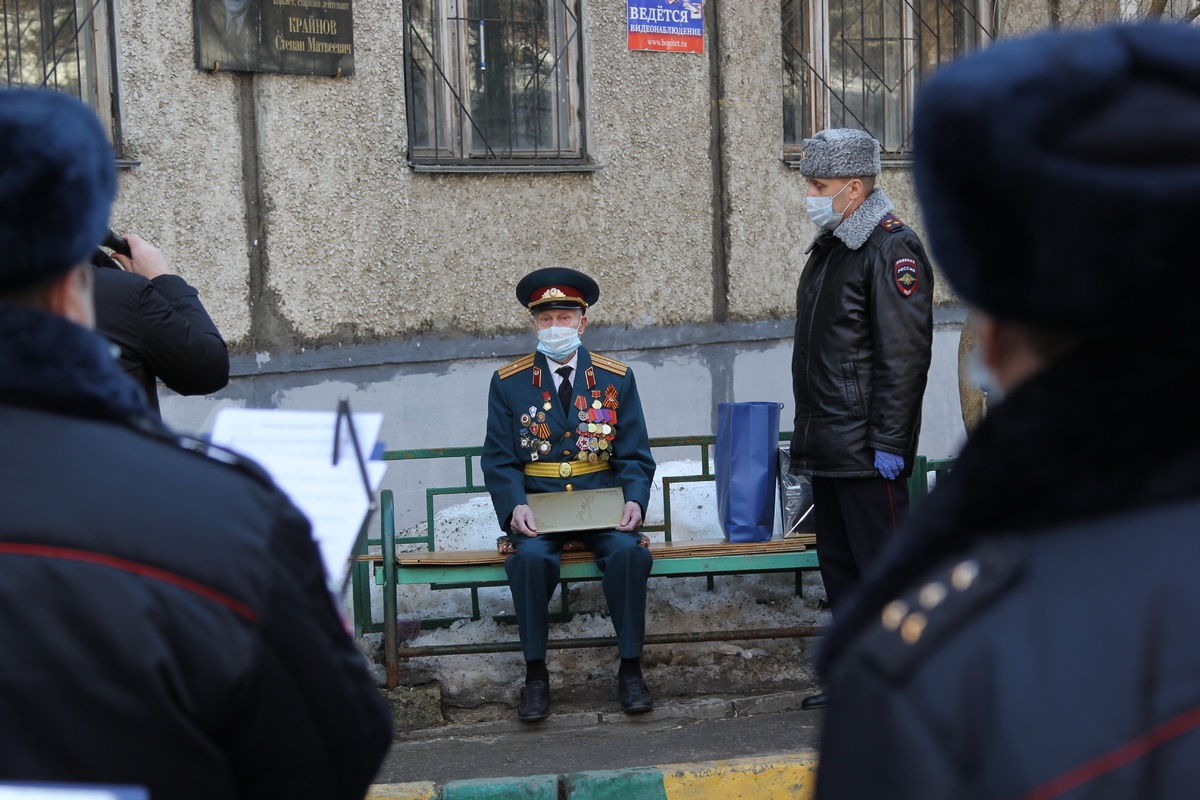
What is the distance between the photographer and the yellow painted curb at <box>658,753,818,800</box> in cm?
416

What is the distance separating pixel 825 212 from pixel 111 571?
383 centimetres

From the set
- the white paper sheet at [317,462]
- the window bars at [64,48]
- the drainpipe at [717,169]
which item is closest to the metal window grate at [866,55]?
the drainpipe at [717,169]

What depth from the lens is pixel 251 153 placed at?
6352 mm

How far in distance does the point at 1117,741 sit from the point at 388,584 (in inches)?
167

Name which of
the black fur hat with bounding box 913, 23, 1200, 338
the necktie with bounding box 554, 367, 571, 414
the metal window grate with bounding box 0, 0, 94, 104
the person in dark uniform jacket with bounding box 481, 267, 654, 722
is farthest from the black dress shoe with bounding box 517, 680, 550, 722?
the black fur hat with bounding box 913, 23, 1200, 338

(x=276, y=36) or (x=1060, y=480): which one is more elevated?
(x=276, y=36)

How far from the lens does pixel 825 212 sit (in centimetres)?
479

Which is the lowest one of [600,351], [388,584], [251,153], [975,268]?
[388,584]

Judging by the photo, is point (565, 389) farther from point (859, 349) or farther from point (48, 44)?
point (48, 44)

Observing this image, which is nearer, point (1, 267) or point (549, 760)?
point (1, 267)

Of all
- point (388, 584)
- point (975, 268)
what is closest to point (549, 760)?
point (388, 584)

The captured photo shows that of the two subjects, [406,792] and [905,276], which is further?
[905,276]

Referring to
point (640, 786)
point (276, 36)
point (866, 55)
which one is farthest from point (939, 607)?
point (866, 55)

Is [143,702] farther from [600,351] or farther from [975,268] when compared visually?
[600,351]
